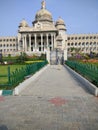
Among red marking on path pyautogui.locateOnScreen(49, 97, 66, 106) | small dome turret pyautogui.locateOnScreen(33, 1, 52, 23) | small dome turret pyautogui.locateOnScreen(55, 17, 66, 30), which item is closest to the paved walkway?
red marking on path pyautogui.locateOnScreen(49, 97, 66, 106)

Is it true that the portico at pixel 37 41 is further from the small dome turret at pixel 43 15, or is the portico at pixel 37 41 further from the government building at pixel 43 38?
the small dome turret at pixel 43 15

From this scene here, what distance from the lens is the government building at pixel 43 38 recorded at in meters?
76.5

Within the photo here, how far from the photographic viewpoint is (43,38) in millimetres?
80938

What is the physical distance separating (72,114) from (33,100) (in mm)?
2022

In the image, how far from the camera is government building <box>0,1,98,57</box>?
76500 millimetres

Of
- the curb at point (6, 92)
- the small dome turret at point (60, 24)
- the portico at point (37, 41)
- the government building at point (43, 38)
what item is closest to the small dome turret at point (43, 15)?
the government building at point (43, 38)

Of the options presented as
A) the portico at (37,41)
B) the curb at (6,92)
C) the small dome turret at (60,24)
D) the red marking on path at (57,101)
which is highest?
the small dome turret at (60,24)

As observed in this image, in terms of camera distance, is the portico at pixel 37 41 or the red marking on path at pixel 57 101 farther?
the portico at pixel 37 41

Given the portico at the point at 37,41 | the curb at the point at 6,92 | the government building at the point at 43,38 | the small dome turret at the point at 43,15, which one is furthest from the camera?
the small dome turret at the point at 43,15

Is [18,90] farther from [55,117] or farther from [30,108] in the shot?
[55,117]

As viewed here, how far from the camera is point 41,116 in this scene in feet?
17.4

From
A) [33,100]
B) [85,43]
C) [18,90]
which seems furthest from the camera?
[85,43]

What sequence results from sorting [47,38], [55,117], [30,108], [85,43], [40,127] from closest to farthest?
[40,127]
[55,117]
[30,108]
[47,38]
[85,43]

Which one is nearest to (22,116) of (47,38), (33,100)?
(33,100)
